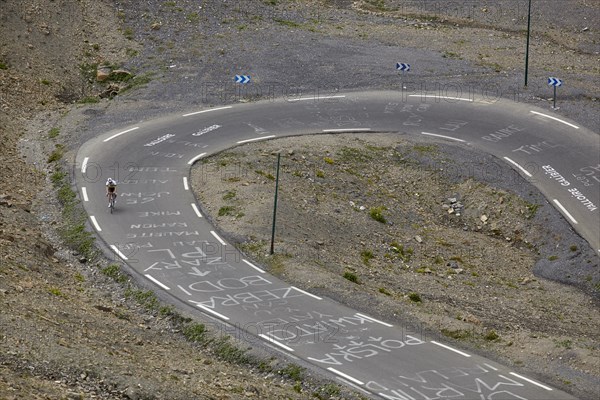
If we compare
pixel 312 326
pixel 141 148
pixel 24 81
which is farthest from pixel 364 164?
pixel 24 81

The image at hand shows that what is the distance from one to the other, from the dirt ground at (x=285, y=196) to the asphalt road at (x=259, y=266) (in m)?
1.13

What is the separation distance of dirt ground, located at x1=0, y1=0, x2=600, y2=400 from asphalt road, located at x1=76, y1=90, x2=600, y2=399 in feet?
3.72

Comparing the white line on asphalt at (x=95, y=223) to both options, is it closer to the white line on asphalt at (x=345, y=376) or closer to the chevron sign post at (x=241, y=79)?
the white line on asphalt at (x=345, y=376)

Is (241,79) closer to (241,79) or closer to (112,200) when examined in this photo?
(241,79)

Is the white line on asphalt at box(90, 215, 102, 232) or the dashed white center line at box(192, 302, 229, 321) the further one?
the white line on asphalt at box(90, 215, 102, 232)

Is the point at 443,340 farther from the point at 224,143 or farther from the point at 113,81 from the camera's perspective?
the point at 113,81

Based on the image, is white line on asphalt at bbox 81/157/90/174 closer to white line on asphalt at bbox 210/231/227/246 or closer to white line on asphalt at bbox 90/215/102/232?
white line on asphalt at bbox 90/215/102/232

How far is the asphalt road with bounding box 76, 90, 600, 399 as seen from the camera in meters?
34.7

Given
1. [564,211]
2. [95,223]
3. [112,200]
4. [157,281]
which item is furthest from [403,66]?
[157,281]

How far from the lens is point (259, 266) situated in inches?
1649

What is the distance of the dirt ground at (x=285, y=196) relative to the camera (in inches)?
1324

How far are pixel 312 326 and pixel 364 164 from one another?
17438 mm

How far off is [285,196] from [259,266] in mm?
6944

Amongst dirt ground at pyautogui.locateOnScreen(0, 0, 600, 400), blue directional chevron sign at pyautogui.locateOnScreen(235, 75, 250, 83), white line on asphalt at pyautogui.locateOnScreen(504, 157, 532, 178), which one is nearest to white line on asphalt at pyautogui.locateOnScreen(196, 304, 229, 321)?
dirt ground at pyautogui.locateOnScreen(0, 0, 600, 400)
